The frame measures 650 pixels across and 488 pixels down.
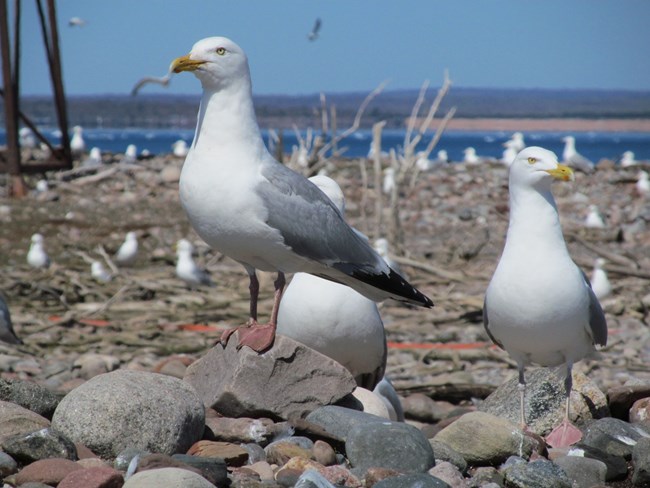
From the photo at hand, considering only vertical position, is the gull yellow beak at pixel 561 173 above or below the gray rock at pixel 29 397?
above

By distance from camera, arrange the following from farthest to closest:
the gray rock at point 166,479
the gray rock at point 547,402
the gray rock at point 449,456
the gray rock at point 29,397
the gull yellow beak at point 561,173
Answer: the gray rock at point 547,402 < the gull yellow beak at point 561,173 < the gray rock at point 29,397 < the gray rock at point 449,456 < the gray rock at point 166,479

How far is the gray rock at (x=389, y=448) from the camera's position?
4.00 meters

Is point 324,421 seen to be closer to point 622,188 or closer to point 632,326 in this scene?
point 632,326

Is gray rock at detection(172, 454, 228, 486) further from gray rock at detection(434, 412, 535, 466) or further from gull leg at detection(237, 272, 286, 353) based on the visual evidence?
gray rock at detection(434, 412, 535, 466)

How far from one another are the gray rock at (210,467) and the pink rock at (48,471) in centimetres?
39

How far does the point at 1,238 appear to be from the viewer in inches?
548

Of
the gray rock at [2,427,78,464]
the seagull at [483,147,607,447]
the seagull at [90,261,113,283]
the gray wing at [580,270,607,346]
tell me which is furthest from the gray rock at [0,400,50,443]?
the seagull at [90,261,113,283]

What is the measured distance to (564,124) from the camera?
155500 mm

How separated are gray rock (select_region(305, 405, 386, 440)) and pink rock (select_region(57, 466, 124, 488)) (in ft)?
3.61

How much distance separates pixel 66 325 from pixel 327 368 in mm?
4564

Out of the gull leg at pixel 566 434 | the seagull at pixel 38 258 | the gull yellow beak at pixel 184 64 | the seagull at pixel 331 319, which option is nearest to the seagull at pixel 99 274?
the seagull at pixel 38 258

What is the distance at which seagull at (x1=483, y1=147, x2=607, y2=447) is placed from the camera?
184 inches

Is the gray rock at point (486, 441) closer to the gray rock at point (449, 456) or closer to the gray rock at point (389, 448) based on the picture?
the gray rock at point (449, 456)

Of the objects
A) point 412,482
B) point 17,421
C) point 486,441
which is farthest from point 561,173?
point 17,421
